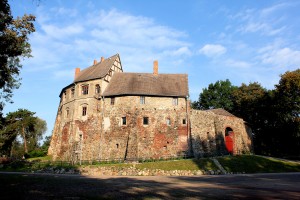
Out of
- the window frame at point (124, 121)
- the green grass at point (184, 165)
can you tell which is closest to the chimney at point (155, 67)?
the window frame at point (124, 121)

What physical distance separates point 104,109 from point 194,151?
45.0 feet

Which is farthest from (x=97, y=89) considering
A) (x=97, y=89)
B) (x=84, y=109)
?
(x=84, y=109)

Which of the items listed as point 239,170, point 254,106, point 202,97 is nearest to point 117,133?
point 239,170

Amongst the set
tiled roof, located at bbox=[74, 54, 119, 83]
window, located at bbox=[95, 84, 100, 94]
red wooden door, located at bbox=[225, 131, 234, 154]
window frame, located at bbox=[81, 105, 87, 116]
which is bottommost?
red wooden door, located at bbox=[225, 131, 234, 154]

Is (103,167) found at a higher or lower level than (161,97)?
lower

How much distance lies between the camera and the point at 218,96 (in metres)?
58.7

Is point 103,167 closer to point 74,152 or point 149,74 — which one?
point 74,152

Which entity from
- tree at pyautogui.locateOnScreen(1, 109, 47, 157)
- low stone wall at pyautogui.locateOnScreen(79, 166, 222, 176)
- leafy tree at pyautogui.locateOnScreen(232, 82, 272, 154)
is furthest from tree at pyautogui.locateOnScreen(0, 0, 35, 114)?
leafy tree at pyautogui.locateOnScreen(232, 82, 272, 154)

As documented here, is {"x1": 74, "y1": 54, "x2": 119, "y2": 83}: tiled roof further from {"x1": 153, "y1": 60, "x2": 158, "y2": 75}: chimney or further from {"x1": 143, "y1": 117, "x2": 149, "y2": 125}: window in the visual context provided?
{"x1": 143, "y1": 117, "x2": 149, "y2": 125}: window

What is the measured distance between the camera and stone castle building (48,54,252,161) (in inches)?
1336

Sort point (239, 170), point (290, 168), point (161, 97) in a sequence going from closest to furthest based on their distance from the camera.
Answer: point (239, 170) < point (290, 168) < point (161, 97)

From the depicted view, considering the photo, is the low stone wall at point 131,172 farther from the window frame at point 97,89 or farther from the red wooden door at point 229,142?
the window frame at point 97,89

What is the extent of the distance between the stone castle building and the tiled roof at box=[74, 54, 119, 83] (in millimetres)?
202

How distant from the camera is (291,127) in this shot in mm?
41250
